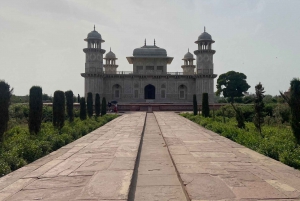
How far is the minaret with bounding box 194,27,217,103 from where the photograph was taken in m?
29.5

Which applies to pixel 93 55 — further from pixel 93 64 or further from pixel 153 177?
pixel 153 177

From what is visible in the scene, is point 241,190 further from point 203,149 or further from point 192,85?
point 192,85

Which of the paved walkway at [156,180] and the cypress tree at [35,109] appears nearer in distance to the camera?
the paved walkway at [156,180]

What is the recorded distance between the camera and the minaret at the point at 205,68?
96.8 ft

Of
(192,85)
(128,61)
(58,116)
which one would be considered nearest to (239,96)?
(192,85)

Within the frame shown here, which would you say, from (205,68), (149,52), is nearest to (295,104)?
(205,68)

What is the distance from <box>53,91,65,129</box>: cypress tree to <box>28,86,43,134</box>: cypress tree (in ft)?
4.07

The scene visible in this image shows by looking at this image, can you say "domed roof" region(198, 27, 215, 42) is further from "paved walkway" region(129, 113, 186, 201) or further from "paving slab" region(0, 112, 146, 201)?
"paving slab" region(0, 112, 146, 201)

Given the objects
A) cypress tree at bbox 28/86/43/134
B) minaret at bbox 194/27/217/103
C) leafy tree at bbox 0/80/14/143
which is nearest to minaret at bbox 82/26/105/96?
minaret at bbox 194/27/217/103

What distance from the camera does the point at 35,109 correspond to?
7.45 meters

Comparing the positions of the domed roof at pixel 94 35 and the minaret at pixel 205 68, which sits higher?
the domed roof at pixel 94 35

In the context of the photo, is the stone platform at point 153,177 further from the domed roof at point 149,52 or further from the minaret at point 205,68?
the domed roof at point 149,52

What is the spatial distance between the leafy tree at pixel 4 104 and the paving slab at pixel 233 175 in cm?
331

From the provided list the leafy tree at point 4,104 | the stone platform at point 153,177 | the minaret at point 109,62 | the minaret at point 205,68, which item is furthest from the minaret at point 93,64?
the stone platform at point 153,177
